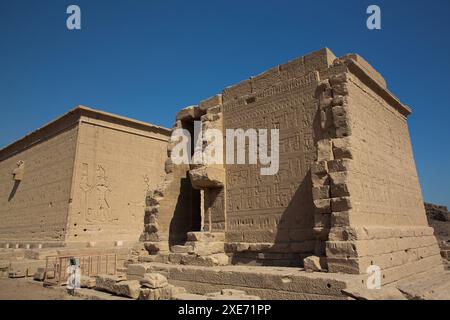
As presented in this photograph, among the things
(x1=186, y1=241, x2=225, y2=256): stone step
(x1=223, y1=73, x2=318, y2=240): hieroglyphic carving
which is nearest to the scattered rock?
(x1=223, y1=73, x2=318, y2=240): hieroglyphic carving

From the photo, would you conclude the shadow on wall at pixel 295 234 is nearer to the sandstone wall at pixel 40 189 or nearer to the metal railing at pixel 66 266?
the metal railing at pixel 66 266

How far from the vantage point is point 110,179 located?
1580 centimetres

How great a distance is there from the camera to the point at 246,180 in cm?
853

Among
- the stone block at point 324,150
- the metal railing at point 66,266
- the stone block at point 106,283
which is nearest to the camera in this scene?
the stone block at point 324,150

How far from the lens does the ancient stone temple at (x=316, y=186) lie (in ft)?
20.9

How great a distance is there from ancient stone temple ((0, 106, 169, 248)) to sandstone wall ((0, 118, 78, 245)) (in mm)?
44

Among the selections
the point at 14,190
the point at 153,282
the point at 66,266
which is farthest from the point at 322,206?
the point at 14,190

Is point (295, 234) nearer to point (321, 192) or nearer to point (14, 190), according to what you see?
point (321, 192)

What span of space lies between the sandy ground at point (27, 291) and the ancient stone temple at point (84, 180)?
4.01 meters

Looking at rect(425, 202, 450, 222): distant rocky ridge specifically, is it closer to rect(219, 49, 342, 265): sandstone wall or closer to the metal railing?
rect(219, 49, 342, 265): sandstone wall

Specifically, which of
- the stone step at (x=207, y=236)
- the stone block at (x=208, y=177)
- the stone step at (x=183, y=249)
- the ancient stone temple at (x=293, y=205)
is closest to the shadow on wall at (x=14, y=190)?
the ancient stone temple at (x=293, y=205)

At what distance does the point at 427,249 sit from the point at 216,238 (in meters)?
5.14

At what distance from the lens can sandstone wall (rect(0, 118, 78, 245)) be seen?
48.6ft
